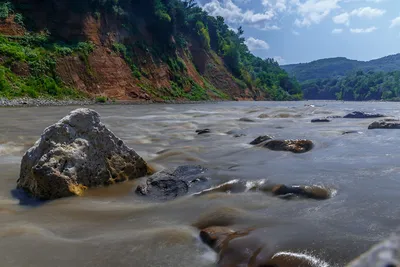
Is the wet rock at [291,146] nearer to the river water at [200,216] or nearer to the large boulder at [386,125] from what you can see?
the river water at [200,216]

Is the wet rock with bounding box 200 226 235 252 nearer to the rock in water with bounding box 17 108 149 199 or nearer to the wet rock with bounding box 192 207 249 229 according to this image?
the wet rock with bounding box 192 207 249 229

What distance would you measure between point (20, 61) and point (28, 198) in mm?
28349

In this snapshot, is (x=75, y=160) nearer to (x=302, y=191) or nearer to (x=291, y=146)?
(x=302, y=191)

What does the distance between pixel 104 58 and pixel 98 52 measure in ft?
2.74

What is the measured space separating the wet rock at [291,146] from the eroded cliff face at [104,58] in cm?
2876

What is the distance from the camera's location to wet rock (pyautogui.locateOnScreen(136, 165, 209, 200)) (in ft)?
14.9

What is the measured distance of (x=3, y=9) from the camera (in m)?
33.7

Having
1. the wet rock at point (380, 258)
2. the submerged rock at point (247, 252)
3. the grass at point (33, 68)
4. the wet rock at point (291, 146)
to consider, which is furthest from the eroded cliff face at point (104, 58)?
the wet rock at point (380, 258)

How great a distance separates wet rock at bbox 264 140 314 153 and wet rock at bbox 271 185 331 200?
2.85m

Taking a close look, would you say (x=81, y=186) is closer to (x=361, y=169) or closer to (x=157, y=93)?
(x=361, y=169)

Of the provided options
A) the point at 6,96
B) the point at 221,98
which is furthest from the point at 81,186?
the point at 221,98

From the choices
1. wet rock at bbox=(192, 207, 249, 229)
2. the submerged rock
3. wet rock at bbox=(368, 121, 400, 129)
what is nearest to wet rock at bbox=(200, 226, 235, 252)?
the submerged rock

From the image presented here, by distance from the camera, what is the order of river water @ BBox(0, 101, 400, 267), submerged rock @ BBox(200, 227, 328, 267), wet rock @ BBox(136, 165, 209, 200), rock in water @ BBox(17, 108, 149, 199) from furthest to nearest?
wet rock @ BBox(136, 165, 209, 200)
rock in water @ BBox(17, 108, 149, 199)
river water @ BBox(0, 101, 400, 267)
submerged rock @ BBox(200, 227, 328, 267)

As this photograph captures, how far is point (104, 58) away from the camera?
38.4 metres
